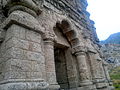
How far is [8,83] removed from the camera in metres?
1.75

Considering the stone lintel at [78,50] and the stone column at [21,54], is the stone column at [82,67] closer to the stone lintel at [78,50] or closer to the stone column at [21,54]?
the stone lintel at [78,50]

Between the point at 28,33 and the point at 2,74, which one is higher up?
the point at 28,33

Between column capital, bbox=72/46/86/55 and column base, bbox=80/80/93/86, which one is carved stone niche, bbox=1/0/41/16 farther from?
column base, bbox=80/80/93/86

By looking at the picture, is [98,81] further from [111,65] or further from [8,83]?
[111,65]

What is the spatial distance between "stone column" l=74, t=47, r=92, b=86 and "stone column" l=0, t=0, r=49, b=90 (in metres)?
2.20

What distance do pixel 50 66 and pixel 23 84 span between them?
113cm

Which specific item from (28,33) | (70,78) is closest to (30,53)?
(28,33)

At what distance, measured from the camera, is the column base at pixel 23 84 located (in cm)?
171

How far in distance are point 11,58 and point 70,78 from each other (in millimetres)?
2855

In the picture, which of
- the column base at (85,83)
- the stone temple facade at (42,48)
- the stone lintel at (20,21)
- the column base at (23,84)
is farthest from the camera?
the column base at (85,83)

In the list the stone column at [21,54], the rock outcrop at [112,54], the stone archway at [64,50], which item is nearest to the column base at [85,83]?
the stone archway at [64,50]

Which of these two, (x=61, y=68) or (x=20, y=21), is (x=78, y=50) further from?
(x=20, y=21)

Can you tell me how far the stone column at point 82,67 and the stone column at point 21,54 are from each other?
2.20 m

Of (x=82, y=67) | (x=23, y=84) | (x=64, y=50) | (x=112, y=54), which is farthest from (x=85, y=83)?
(x=112, y=54)
